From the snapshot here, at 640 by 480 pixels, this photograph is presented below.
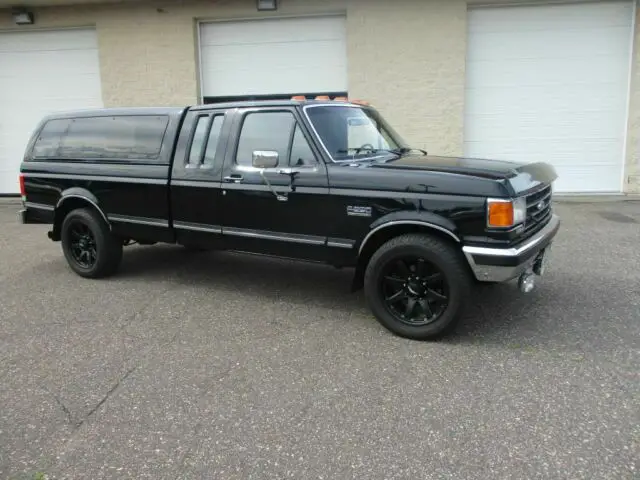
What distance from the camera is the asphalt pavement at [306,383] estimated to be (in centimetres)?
290

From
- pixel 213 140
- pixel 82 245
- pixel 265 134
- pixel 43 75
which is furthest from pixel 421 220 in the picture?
pixel 43 75

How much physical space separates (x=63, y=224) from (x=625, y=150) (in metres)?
10.5

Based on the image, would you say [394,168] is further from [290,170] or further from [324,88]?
[324,88]

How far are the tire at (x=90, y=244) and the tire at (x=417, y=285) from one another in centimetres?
317

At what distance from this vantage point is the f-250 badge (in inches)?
178

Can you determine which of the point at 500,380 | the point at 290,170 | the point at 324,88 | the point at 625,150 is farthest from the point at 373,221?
the point at 625,150

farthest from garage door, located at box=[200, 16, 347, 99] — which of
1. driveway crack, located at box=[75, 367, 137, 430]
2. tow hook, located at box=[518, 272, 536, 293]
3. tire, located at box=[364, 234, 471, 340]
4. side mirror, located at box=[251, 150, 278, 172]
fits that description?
driveway crack, located at box=[75, 367, 137, 430]

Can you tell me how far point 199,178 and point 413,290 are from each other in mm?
2354

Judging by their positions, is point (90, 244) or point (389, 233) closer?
point (389, 233)

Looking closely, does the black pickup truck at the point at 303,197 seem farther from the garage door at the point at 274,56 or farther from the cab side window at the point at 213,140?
the garage door at the point at 274,56

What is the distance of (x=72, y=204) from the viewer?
6391 mm

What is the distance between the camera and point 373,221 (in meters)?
4.50

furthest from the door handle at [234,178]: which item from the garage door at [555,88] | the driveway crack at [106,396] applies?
the garage door at [555,88]

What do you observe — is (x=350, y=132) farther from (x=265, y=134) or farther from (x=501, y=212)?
(x=501, y=212)
